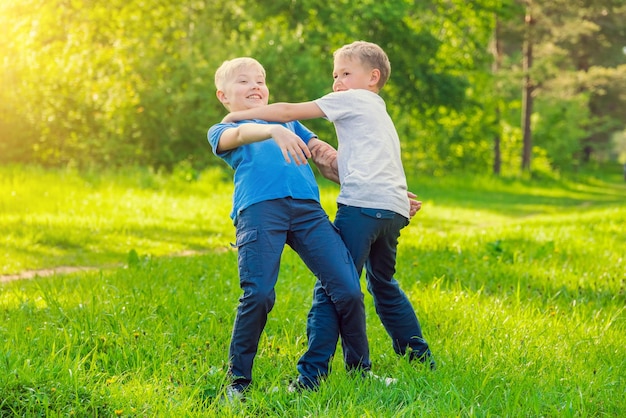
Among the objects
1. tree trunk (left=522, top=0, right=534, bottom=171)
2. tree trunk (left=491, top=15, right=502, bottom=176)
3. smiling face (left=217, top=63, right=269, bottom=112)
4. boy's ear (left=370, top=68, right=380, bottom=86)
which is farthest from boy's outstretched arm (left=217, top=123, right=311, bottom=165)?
tree trunk (left=522, top=0, right=534, bottom=171)

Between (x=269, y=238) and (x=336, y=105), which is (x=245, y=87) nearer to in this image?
(x=336, y=105)

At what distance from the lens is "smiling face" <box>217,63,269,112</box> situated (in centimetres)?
405

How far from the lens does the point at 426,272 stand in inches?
274

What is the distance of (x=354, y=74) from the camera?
13.5 ft

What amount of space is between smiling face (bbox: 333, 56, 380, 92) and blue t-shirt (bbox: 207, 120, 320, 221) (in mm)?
485

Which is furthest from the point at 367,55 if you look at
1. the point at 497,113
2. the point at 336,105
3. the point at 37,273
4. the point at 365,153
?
the point at 497,113

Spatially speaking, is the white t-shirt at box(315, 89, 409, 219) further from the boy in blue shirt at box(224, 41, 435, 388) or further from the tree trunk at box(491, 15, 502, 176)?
the tree trunk at box(491, 15, 502, 176)

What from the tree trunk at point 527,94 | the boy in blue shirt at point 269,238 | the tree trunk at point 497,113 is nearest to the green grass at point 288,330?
the boy in blue shirt at point 269,238

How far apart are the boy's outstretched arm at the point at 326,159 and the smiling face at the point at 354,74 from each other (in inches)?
13.3

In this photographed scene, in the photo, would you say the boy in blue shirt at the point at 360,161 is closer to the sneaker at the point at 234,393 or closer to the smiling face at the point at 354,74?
the smiling face at the point at 354,74

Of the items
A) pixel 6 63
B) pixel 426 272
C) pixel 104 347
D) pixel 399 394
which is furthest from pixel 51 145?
pixel 399 394

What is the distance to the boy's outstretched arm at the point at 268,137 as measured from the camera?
3570 millimetres

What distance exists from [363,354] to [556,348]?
1.22m

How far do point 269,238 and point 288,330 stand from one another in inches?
50.8
